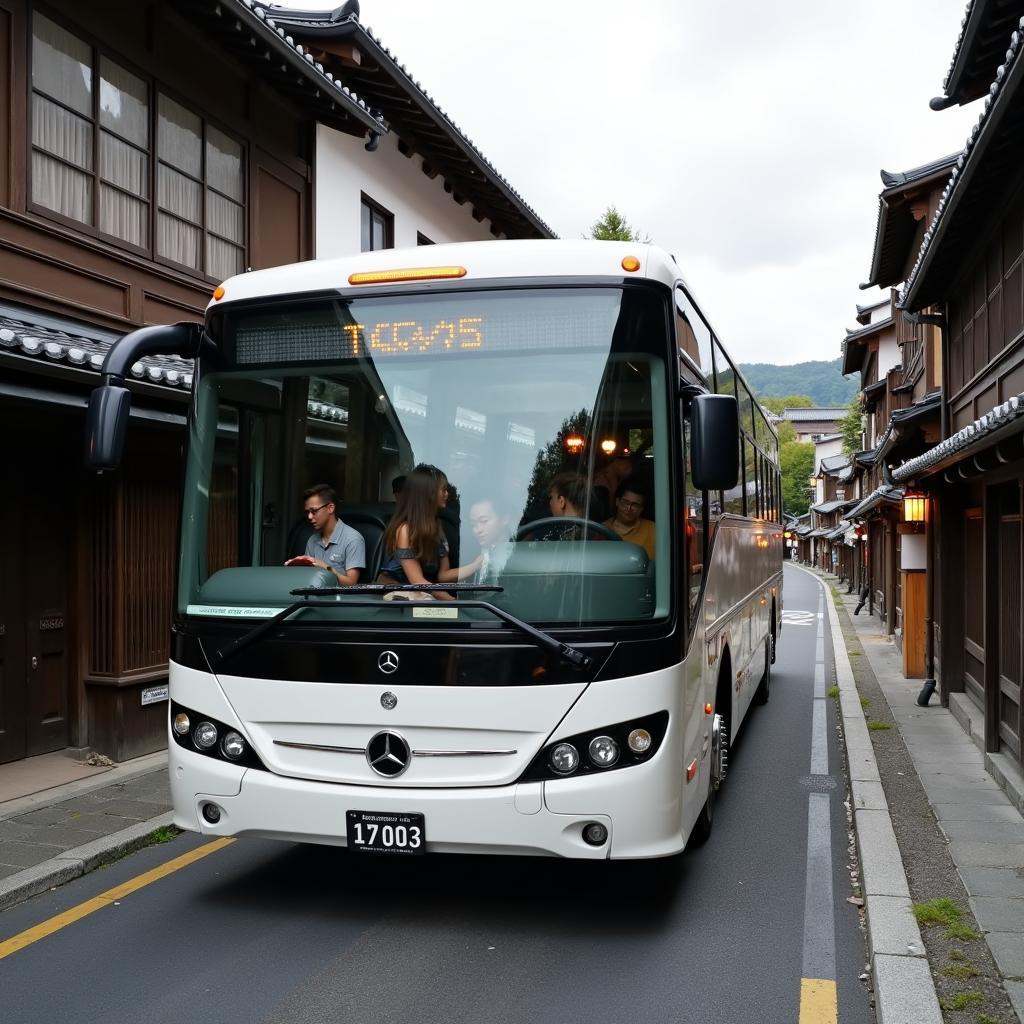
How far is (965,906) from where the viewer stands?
5.27 meters

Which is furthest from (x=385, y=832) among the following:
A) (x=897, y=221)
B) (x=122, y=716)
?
(x=897, y=221)

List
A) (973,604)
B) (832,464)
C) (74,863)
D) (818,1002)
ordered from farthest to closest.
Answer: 1. (832,464)
2. (973,604)
3. (74,863)
4. (818,1002)

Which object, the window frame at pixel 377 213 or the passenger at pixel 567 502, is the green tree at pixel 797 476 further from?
the passenger at pixel 567 502

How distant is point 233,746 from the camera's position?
5133 mm

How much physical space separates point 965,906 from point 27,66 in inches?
355

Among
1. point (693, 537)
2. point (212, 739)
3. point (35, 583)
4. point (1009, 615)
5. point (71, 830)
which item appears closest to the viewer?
point (212, 739)

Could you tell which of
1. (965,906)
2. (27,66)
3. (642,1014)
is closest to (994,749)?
(965,906)

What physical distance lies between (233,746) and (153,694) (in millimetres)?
4576

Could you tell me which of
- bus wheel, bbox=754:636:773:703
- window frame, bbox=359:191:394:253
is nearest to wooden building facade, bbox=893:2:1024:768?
bus wheel, bbox=754:636:773:703

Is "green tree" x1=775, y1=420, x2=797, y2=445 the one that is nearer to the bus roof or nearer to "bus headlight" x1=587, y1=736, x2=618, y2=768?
the bus roof

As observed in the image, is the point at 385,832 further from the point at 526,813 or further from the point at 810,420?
the point at 810,420

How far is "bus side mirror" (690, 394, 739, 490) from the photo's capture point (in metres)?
4.69

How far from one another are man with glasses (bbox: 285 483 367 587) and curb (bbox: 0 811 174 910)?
92.6 inches

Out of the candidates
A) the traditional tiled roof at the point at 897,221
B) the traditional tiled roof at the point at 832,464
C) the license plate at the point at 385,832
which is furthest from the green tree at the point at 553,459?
the traditional tiled roof at the point at 832,464
